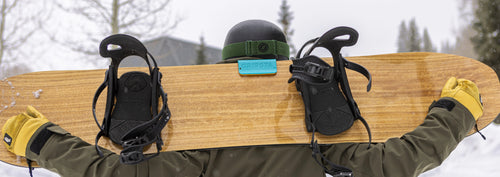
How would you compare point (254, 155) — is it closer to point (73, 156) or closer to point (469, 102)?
point (73, 156)

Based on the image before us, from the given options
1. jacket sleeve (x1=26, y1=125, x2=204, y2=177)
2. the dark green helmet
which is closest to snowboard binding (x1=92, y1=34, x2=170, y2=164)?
jacket sleeve (x1=26, y1=125, x2=204, y2=177)

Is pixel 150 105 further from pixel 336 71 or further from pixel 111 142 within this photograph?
pixel 336 71

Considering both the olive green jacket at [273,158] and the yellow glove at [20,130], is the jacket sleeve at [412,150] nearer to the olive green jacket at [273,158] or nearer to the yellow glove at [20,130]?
the olive green jacket at [273,158]

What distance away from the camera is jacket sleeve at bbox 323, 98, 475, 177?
154 cm

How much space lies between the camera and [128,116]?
1.76 meters

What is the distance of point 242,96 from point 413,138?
3.11 ft

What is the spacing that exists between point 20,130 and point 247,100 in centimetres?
120

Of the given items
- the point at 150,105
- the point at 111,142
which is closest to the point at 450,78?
the point at 150,105

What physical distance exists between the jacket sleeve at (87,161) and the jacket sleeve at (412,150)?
0.75 meters

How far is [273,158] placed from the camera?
1669 millimetres

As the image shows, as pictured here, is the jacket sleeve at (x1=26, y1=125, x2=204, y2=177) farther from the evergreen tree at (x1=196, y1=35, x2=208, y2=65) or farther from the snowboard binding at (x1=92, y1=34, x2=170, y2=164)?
the evergreen tree at (x1=196, y1=35, x2=208, y2=65)

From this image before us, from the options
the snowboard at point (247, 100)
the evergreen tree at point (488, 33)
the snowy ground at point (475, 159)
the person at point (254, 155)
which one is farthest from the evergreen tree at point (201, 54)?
the person at point (254, 155)

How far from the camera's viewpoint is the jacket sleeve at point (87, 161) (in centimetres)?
151

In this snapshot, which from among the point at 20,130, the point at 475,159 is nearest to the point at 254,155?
the point at 20,130
